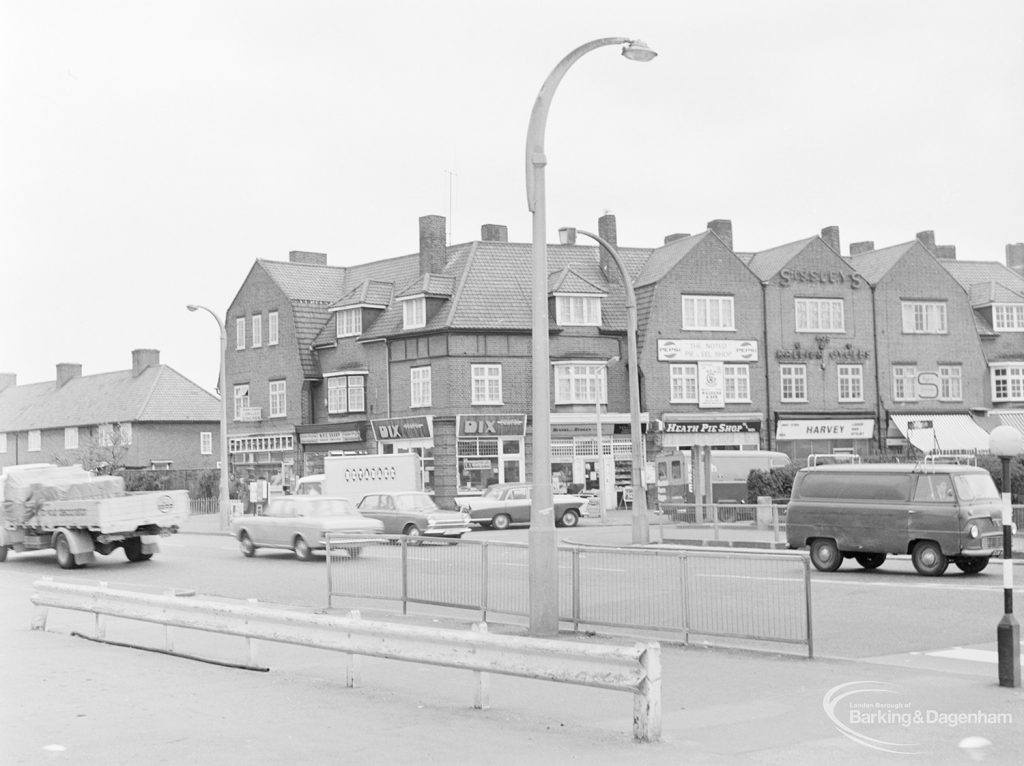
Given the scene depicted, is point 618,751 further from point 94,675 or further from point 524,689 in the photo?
point 94,675

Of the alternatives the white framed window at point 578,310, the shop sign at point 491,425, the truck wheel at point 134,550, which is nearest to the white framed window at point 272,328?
the shop sign at point 491,425

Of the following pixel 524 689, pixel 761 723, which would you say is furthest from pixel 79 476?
pixel 761 723

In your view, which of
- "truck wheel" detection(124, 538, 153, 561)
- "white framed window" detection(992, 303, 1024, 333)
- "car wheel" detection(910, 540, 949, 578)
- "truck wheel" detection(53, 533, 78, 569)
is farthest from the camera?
"white framed window" detection(992, 303, 1024, 333)

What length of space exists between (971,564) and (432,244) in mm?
34980

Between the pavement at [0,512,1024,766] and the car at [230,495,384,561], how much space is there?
13.1 metres

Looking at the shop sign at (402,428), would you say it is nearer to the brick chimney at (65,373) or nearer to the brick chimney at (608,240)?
the brick chimney at (608,240)

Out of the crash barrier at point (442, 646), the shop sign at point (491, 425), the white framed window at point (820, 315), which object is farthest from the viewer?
the white framed window at point (820, 315)

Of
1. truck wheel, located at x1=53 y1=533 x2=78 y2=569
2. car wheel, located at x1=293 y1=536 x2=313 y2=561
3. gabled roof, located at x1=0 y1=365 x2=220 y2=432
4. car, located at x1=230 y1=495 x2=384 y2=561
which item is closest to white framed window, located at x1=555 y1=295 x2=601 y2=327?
car, located at x1=230 y1=495 x2=384 y2=561

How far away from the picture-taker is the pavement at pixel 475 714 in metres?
8.17

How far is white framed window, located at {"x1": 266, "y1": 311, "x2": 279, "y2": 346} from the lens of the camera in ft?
185

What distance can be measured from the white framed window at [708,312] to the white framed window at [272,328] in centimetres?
1953

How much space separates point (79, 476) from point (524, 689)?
2166 centimetres

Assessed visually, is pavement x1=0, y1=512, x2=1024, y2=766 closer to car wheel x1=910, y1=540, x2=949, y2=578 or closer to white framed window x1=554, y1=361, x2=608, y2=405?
car wheel x1=910, y1=540, x2=949, y2=578

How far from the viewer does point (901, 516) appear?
20.4 metres
